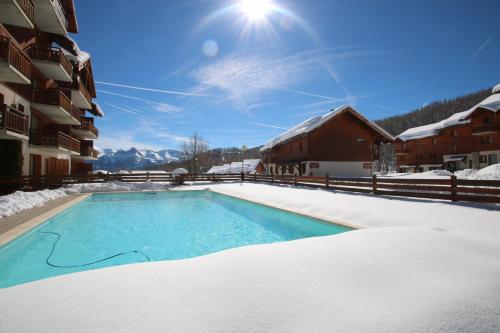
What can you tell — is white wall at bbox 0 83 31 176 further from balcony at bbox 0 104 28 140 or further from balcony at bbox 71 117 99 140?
balcony at bbox 71 117 99 140

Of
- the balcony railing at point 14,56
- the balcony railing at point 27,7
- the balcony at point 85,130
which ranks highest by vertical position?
the balcony railing at point 27,7

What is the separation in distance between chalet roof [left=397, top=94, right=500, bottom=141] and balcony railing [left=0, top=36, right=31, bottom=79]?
43409 millimetres

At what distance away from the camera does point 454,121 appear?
1565 inches

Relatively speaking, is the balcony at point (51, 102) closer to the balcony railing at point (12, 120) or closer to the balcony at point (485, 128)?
the balcony railing at point (12, 120)

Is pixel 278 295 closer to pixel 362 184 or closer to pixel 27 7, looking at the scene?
pixel 362 184

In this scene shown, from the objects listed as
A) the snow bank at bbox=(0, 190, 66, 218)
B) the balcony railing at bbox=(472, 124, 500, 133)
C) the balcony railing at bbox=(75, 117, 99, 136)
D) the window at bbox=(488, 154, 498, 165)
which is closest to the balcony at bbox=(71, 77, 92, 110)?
the balcony railing at bbox=(75, 117, 99, 136)

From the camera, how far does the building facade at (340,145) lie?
2683 centimetres

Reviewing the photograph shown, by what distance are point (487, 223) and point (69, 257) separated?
10.6 m

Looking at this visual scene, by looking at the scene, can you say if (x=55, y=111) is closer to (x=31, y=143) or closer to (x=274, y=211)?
(x=31, y=143)

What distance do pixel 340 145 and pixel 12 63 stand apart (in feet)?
86.1

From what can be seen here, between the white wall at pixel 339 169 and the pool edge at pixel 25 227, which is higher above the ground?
the white wall at pixel 339 169

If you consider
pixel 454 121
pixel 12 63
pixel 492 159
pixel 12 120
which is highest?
pixel 454 121

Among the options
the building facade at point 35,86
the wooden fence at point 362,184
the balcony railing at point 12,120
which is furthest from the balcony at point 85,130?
the balcony railing at point 12,120

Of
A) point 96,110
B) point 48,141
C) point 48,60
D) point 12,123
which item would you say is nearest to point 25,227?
point 12,123
